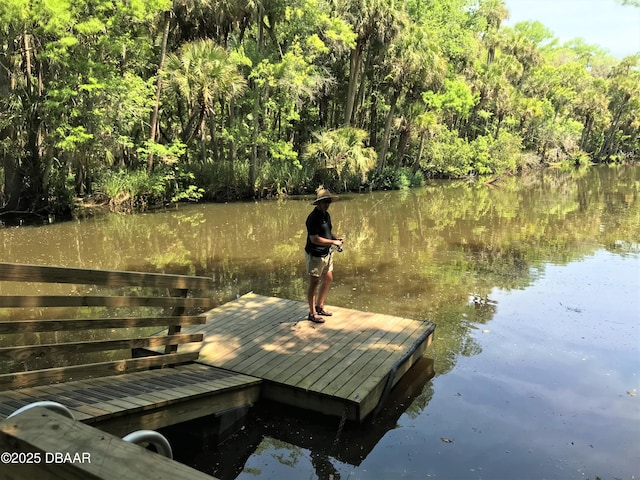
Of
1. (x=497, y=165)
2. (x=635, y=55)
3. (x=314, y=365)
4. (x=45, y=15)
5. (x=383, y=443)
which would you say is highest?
(x=635, y=55)

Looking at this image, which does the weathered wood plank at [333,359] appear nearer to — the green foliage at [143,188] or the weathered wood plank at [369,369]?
the weathered wood plank at [369,369]

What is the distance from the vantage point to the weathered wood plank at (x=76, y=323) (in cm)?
330

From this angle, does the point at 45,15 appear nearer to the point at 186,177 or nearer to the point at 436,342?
the point at 186,177

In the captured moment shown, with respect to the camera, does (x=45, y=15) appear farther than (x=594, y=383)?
Yes

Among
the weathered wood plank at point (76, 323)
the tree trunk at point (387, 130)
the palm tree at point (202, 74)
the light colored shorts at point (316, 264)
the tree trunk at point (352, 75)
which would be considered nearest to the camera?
the weathered wood plank at point (76, 323)

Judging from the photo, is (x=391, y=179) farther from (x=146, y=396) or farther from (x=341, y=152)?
(x=146, y=396)

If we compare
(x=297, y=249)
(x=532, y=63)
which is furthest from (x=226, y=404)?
(x=532, y=63)

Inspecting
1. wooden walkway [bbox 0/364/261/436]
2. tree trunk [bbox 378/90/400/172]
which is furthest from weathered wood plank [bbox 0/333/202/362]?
tree trunk [bbox 378/90/400/172]

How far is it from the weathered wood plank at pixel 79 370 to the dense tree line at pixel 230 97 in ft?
41.2

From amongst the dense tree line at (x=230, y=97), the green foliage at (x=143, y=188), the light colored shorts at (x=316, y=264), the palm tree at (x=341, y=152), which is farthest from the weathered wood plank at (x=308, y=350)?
the palm tree at (x=341, y=152)

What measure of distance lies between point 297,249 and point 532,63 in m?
43.3

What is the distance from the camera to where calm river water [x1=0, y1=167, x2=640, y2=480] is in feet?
14.0

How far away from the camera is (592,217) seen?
18.2m

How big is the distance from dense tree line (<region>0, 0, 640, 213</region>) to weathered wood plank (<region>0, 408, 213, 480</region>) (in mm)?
15129
